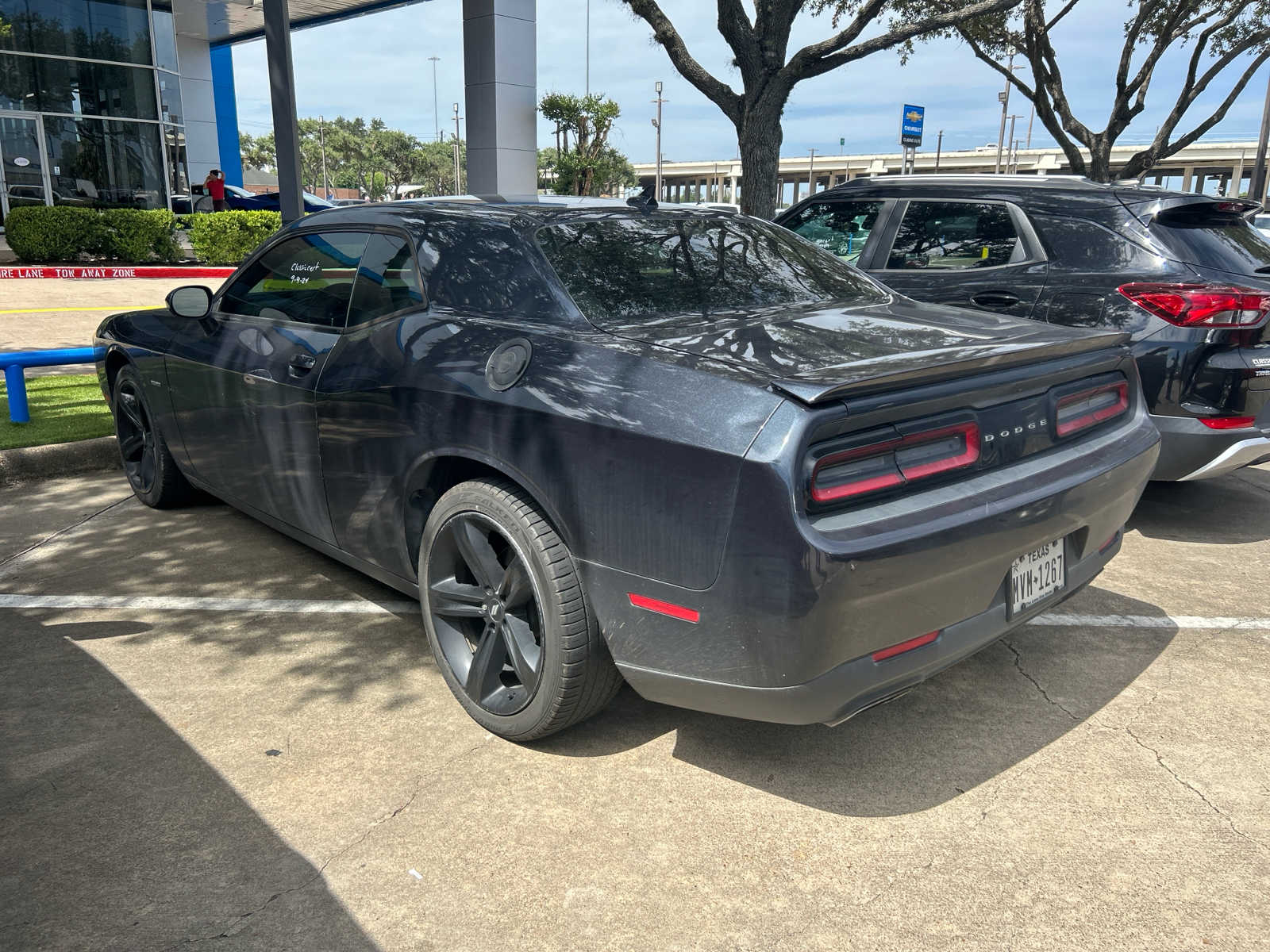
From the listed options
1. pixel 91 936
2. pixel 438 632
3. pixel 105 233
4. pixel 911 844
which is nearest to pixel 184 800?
pixel 91 936

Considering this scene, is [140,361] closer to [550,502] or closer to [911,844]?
[550,502]

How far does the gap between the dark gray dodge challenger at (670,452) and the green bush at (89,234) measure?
18.1 meters

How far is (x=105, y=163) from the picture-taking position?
2441 cm

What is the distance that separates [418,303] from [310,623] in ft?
4.73

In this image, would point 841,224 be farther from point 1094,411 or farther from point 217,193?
point 217,193

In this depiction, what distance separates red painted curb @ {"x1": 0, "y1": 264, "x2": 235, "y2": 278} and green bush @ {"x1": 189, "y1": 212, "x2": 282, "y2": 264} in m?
0.76

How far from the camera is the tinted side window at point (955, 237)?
5.61 m

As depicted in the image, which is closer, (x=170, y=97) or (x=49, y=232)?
(x=49, y=232)

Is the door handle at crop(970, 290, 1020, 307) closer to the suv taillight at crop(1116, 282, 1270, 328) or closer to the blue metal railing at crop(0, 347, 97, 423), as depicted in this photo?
the suv taillight at crop(1116, 282, 1270, 328)

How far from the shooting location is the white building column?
17016mm

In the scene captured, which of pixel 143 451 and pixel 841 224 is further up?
pixel 841 224

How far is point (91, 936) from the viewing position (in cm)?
224

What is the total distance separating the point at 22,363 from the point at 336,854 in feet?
17.4

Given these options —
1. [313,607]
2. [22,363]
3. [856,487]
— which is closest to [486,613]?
[856,487]
